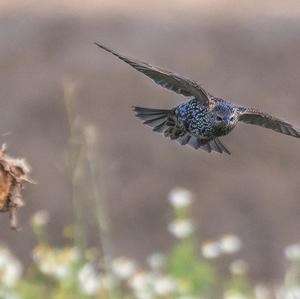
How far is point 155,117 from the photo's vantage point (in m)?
3.24

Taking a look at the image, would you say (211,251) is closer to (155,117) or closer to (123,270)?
(123,270)

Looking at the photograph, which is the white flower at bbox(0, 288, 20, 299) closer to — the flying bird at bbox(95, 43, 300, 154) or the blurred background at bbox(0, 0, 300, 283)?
the flying bird at bbox(95, 43, 300, 154)

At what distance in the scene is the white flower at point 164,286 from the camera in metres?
5.24

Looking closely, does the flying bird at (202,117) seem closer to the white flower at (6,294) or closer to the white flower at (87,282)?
the white flower at (6,294)

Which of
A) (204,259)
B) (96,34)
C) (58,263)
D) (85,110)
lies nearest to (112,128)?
(85,110)

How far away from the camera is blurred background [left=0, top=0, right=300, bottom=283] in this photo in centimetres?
793

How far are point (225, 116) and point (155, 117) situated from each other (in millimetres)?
468

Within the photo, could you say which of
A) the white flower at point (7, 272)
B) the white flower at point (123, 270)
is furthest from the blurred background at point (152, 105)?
the white flower at point (7, 272)

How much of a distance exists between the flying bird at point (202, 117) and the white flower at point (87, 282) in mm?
2021

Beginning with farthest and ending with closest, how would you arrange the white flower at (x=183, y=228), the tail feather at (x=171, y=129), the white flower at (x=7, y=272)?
1. the white flower at (x=183, y=228)
2. the white flower at (x=7, y=272)
3. the tail feather at (x=171, y=129)

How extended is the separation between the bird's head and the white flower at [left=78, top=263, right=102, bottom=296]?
2.26 meters

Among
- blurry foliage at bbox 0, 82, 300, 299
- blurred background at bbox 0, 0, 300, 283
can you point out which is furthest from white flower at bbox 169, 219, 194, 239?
blurred background at bbox 0, 0, 300, 283

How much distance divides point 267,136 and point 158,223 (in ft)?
3.64

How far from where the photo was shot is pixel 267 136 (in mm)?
8531
